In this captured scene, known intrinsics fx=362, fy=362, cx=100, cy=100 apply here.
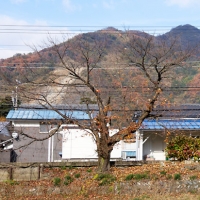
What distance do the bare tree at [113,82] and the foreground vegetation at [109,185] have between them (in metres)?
0.99

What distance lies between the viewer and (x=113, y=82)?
17.0 m

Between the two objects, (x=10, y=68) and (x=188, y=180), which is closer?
(x=188, y=180)

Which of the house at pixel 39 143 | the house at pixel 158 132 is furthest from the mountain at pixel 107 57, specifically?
the house at pixel 39 143

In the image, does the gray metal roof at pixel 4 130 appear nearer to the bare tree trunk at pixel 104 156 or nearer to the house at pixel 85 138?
the house at pixel 85 138

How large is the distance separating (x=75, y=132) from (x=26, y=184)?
10.6 meters

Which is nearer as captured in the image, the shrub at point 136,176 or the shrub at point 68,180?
the shrub at point 136,176

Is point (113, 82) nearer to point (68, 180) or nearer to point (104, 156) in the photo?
point (104, 156)

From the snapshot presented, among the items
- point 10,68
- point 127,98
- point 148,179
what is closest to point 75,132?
point 10,68

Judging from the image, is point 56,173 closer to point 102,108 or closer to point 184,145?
point 102,108

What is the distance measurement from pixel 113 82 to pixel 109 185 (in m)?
6.17

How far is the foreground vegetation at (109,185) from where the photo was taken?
1167cm

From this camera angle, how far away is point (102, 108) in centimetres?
1338

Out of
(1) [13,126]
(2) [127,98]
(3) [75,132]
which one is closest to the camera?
(2) [127,98]

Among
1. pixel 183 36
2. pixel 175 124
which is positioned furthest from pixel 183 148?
pixel 183 36
